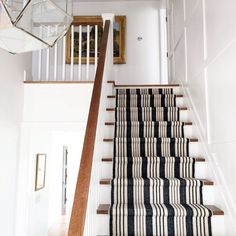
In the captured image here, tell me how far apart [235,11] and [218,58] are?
0.40 m

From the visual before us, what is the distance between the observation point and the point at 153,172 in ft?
7.91

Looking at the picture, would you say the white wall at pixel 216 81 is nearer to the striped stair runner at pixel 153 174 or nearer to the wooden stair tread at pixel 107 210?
the wooden stair tread at pixel 107 210

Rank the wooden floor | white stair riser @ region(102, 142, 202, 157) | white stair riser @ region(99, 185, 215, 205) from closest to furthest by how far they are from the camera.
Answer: white stair riser @ region(99, 185, 215, 205)
white stair riser @ region(102, 142, 202, 157)
the wooden floor

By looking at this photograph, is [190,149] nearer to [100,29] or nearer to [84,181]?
[84,181]

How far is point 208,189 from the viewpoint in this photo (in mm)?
2180

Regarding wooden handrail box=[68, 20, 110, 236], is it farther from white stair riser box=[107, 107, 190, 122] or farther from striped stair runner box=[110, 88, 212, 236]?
white stair riser box=[107, 107, 190, 122]

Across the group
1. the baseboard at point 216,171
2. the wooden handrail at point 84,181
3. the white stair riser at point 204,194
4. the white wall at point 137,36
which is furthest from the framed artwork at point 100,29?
the wooden handrail at point 84,181

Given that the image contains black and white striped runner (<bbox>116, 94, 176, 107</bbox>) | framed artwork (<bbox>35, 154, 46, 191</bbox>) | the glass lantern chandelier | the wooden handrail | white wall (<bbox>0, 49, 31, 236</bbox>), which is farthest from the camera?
framed artwork (<bbox>35, 154, 46, 191</bbox>)

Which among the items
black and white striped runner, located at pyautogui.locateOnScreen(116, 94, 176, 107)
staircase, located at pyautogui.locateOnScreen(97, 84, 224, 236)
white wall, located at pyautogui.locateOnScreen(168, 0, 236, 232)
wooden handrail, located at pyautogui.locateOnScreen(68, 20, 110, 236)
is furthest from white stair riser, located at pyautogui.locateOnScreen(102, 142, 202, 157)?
wooden handrail, located at pyautogui.locateOnScreen(68, 20, 110, 236)

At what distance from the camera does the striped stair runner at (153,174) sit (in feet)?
6.41

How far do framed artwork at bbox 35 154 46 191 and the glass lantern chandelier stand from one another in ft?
9.64

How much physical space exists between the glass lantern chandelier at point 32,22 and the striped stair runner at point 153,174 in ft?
4.04

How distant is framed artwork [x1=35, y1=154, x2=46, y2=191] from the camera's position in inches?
172

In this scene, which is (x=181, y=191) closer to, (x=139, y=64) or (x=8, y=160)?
(x=8, y=160)
